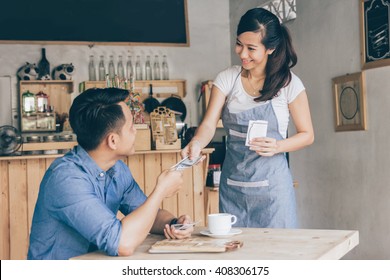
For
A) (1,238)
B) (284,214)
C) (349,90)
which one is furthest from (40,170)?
(349,90)

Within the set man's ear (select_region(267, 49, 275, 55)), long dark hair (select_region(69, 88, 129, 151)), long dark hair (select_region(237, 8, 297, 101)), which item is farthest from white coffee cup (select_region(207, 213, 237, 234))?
man's ear (select_region(267, 49, 275, 55))

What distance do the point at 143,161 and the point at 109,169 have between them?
221cm

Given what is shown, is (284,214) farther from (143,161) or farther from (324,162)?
(324,162)

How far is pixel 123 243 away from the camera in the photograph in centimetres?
152

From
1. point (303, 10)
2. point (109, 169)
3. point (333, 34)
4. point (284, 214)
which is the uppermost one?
point (303, 10)

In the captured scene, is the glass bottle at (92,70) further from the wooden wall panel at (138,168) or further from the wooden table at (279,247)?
the wooden table at (279,247)

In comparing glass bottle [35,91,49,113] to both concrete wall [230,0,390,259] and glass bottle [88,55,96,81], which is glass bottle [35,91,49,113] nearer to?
glass bottle [88,55,96,81]

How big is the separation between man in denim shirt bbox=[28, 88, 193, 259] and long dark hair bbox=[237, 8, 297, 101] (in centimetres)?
80

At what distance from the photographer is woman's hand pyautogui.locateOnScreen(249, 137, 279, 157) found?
2.29 m

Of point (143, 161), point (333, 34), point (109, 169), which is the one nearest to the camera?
point (109, 169)

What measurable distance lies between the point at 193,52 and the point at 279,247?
554cm

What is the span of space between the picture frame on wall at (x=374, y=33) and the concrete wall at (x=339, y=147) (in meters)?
0.08

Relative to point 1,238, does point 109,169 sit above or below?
above
